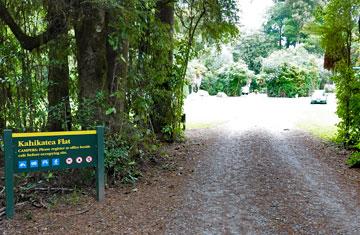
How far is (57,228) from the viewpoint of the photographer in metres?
4.87

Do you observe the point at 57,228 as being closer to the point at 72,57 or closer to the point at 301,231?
the point at 301,231

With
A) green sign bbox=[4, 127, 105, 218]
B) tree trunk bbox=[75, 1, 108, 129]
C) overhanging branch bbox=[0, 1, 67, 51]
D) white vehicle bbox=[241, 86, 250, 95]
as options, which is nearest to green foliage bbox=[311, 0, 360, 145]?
tree trunk bbox=[75, 1, 108, 129]

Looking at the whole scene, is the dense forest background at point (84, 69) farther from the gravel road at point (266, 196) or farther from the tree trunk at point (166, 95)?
the tree trunk at point (166, 95)

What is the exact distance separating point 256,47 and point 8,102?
45615 millimetres

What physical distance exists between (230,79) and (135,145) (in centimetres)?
3760

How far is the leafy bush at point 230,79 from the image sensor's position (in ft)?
144

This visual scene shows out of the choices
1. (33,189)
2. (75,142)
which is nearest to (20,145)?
(75,142)

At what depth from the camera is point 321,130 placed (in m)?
15.1

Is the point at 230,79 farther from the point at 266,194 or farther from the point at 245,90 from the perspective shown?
the point at 266,194

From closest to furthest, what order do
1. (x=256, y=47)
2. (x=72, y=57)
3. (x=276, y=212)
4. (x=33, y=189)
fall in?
(x=276, y=212)
(x=33, y=189)
(x=72, y=57)
(x=256, y=47)

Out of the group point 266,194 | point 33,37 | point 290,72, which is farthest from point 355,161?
point 290,72

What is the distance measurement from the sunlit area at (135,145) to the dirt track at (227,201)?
23 millimetres

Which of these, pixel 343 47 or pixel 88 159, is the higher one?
pixel 343 47

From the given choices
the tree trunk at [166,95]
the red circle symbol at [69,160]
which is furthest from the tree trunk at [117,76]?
the tree trunk at [166,95]
